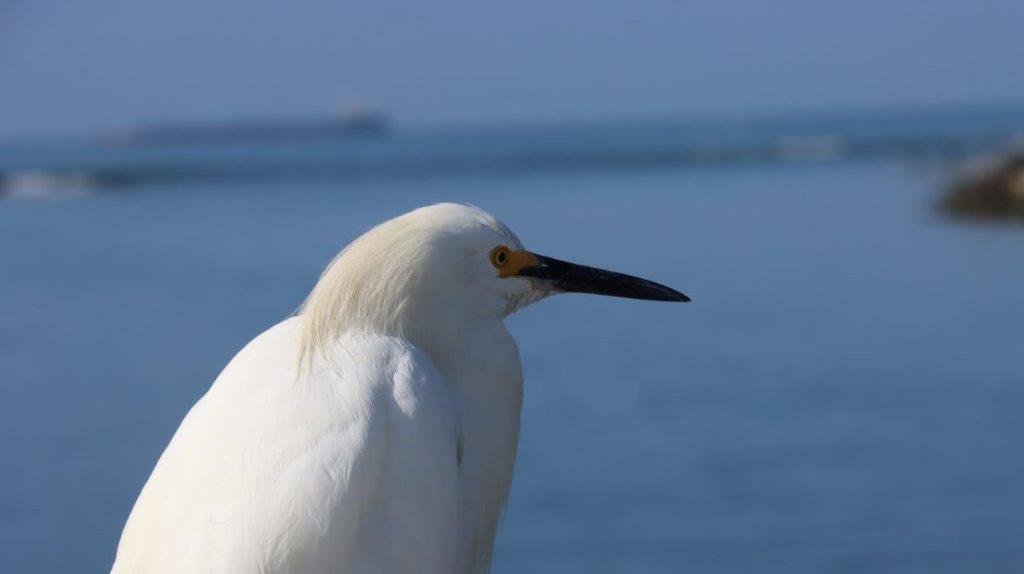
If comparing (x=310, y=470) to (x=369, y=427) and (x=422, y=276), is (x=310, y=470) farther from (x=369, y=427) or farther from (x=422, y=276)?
(x=422, y=276)

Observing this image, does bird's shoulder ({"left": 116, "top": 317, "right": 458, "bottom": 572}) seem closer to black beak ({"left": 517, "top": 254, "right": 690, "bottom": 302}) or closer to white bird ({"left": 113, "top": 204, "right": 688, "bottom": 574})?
white bird ({"left": 113, "top": 204, "right": 688, "bottom": 574})

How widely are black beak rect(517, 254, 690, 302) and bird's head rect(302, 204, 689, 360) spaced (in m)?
0.06

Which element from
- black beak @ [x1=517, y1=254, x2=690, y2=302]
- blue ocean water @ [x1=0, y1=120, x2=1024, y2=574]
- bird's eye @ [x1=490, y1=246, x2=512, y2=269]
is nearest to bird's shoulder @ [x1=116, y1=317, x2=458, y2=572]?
bird's eye @ [x1=490, y1=246, x2=512, y2=269]

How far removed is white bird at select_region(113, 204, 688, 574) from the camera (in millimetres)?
2213

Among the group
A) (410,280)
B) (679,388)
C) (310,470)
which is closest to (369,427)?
(310,470)

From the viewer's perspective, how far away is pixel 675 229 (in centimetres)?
1406

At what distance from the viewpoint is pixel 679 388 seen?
7.16 m

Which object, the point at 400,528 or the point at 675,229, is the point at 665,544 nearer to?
the point at 400,528

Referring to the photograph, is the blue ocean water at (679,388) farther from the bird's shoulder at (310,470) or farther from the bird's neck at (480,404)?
the bird's shoulder at (310,470)

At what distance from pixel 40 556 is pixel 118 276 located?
7518 millimetres

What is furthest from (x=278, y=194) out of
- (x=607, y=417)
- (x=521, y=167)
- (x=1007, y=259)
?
(x=607, y=417)

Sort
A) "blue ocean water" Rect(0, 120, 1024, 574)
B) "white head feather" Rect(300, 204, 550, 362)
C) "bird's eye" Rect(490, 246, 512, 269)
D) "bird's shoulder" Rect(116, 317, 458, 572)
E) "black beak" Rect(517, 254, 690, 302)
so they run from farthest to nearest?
"blue ocean water" Rect(0, 120, 1024, 574)
"black beak" Rect(517, 254, 690, 302)
"bird's eye" Rect(490, 246, 512, 269)
"white head feather" Rect(300, 204, 550, 362)
"bird's shoulder" Rect(116, 317, 458, 572)

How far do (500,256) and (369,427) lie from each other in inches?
17.8

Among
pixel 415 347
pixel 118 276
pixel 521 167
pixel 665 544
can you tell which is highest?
pixel 521 167
